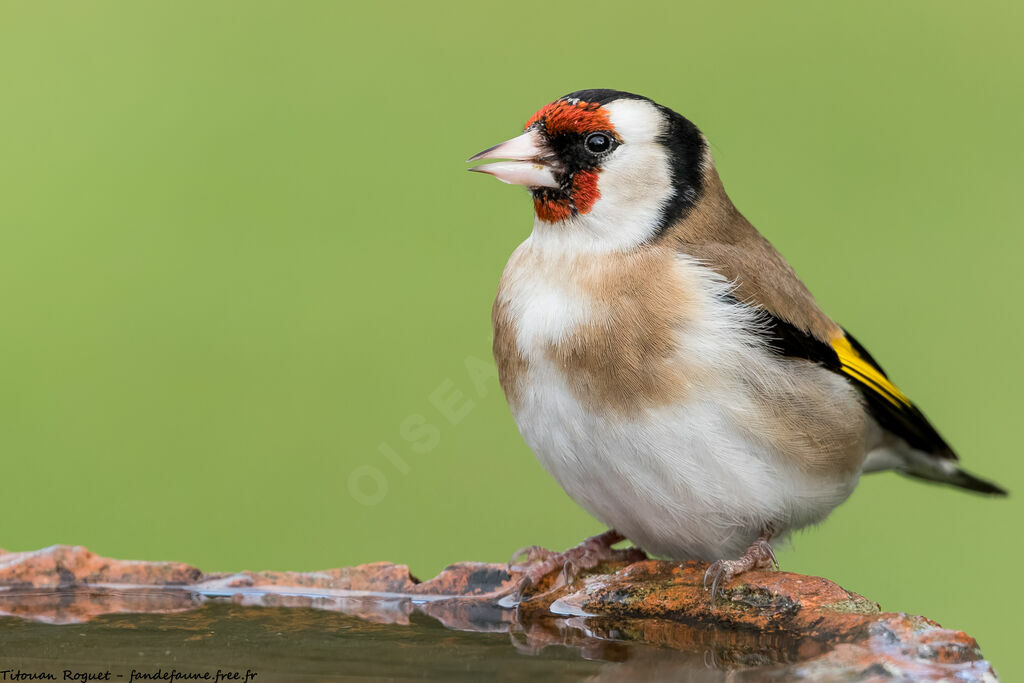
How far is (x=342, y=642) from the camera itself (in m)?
3.09

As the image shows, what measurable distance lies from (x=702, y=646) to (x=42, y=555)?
197 centimetres

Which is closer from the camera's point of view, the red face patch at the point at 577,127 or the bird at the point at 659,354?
the bird at the point at 659,354

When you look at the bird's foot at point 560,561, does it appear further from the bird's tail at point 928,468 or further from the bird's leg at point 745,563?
the bird's tail at point 928,468

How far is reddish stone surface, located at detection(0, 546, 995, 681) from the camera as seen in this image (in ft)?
8.98

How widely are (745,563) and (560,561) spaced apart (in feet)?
1.90

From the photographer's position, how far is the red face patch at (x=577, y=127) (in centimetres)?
358

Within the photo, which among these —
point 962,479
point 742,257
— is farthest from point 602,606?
point 962,479

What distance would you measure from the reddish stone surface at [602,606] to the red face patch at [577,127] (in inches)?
41.4

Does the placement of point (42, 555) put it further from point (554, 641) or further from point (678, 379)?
point (678, 379)

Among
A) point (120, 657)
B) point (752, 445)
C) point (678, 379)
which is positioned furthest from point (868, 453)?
point (120, 657)

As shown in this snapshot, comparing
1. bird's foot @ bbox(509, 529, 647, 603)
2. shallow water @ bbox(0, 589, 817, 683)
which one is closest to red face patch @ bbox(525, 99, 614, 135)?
bird's foot @ bbox(509, 529, 647, 603)

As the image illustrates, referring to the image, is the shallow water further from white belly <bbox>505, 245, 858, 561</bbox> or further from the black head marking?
the black head marking

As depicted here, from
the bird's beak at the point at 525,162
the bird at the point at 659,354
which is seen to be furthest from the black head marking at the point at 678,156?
the bird's beak at the point at 525,162

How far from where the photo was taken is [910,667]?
2.62m
